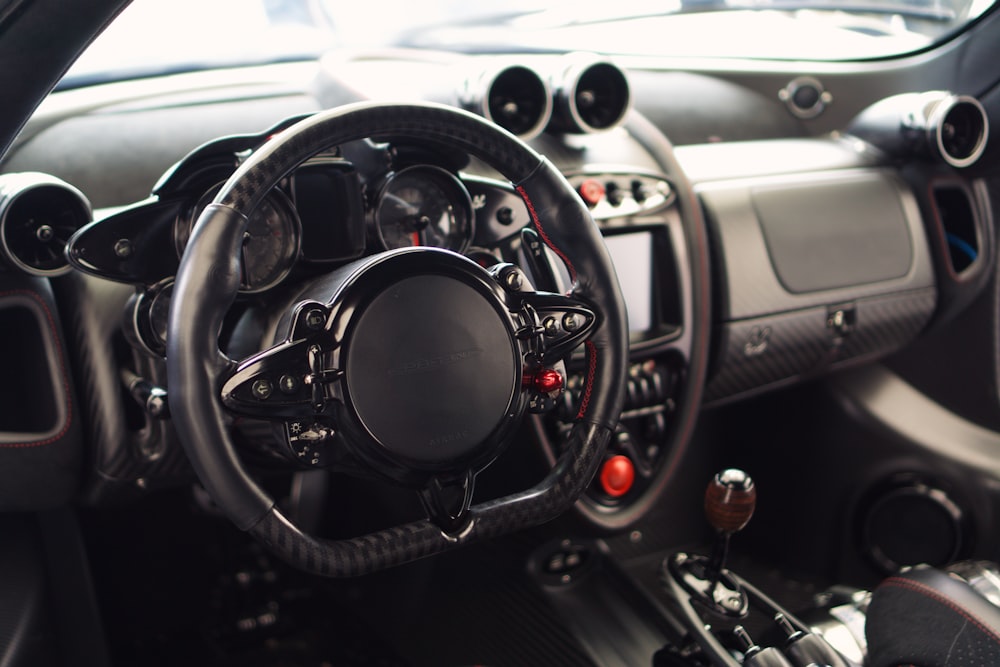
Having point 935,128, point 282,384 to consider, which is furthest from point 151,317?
point 935,128

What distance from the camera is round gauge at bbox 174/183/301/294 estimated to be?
1.13 m

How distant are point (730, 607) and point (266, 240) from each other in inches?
34.9

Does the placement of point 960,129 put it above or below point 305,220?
below

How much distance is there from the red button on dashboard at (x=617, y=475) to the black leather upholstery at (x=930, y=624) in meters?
0.48

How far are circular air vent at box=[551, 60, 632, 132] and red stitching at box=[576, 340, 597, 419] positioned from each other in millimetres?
622

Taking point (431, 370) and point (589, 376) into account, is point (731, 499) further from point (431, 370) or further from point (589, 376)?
point (431, 370)

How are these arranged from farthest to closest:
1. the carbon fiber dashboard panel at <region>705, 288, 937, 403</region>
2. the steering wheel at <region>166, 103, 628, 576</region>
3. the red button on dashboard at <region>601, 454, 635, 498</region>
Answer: the carbon fiber dashboard panel at <region>705, 288, 937, 403</region> → the red button on dashboard at <region>601, 454, 635, 498</region> → the steering wheel at <region>166, 103, 628, 576</region>

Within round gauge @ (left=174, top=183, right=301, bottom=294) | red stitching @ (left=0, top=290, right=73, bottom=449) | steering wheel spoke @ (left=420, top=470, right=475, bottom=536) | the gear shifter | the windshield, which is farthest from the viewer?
the windshield

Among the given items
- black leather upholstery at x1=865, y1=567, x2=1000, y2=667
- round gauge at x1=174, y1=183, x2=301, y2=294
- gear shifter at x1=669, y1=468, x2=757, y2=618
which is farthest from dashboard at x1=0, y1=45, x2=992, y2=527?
black leather upholstery at x1=865, y1=567, x2=1000, y2=667

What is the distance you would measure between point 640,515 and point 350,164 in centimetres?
91

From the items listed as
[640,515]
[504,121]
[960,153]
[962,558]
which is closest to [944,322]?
[960,153]

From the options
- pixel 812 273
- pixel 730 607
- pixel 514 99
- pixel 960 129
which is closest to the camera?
pixel 730 607

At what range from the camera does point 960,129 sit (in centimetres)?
215

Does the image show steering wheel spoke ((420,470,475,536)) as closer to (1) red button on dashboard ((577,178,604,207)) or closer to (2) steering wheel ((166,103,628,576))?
(2) steering wheel ((166,103,628,576))
